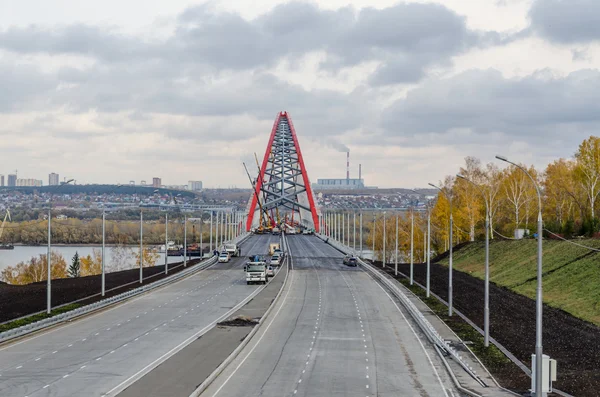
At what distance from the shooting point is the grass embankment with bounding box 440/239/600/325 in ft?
167

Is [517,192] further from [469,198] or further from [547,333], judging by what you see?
[547,333]

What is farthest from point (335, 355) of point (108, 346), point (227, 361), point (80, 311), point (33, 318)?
point (80, 311)

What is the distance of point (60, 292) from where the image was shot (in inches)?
2616

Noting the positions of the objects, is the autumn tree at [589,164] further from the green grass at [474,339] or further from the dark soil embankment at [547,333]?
the green grass at [474,339]

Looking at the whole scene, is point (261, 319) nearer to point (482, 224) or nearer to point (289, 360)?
point (289, 360)

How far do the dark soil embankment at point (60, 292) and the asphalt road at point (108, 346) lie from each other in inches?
159

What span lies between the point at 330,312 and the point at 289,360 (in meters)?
18.9

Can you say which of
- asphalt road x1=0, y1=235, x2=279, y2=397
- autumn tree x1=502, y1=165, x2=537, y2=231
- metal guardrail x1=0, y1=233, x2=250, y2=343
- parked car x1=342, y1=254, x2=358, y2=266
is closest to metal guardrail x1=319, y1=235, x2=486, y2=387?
asphalt road x1=0, y1=235, x2=279, y2=397

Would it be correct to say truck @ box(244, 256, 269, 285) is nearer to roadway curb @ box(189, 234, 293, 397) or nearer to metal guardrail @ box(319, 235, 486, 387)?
metal guardrail @ box(319, 235, 486, 387)

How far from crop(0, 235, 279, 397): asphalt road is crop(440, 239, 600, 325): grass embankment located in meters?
20.7

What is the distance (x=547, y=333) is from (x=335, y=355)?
11926 millimetres

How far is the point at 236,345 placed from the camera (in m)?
38.9

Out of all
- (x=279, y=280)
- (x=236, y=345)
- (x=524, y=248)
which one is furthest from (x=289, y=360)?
(x=524, y=248)

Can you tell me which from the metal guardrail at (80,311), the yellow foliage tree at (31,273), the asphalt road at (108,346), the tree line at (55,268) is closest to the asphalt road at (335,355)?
the asphalt road at (108,346)
